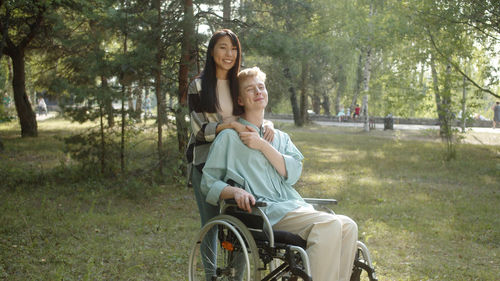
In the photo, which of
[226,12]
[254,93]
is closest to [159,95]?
[226,12]

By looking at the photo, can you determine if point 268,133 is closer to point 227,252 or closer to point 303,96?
point 227,252

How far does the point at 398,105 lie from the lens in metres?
12.0

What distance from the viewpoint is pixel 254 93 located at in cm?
303

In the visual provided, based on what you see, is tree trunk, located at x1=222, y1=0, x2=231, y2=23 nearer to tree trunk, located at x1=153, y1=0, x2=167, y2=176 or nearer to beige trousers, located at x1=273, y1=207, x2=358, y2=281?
tree trunk, located at x1=153, y1=0, x2=167, y2=176

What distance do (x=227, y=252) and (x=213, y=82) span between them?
3.53 feet

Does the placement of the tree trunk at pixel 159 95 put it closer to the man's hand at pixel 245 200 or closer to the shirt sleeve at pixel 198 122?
the shirt sleeve at pixel 198 122

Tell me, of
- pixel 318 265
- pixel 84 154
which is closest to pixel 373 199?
pixel 84 154

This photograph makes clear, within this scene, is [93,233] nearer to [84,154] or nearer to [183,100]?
[183,100]

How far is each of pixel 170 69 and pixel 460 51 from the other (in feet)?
23.0

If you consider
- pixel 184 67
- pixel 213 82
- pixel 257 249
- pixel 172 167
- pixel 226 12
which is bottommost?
pixel 172 167

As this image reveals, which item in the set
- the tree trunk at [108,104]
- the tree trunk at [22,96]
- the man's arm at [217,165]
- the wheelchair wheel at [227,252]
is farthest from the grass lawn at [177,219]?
the tree trunk at [22,96]

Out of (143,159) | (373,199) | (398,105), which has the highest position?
(398,105)

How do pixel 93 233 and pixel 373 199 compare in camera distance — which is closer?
pixel 93 233

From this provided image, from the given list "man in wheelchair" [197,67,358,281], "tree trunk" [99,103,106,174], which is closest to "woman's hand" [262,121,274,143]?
"man in wheelchair" [197,67,358,281]
